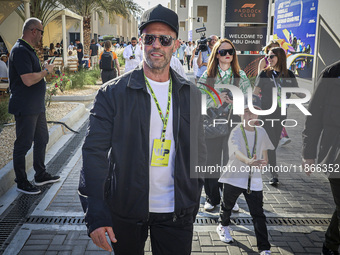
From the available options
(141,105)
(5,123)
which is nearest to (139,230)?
(141,105)

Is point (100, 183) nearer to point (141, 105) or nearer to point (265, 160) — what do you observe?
point (141, 105)

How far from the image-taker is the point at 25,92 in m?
5.00

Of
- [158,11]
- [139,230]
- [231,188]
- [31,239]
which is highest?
[158,11]

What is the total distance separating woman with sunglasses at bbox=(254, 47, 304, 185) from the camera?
5.81 m

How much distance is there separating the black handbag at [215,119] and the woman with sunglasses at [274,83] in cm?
164

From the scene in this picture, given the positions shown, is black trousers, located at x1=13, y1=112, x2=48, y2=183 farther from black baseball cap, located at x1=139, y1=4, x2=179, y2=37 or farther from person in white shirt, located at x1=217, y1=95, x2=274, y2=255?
black baseball cap, located at x1=139, y1=4, x2=179, y2=37

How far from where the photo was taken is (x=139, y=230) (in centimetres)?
233

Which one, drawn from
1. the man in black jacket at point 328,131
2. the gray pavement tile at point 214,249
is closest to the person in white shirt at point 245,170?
the gray pavement tile at point 214,249

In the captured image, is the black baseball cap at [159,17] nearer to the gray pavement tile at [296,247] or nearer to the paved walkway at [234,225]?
the paved walkway at [234,225]

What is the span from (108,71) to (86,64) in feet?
35.0

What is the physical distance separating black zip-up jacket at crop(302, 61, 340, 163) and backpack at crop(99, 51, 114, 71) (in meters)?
9.81

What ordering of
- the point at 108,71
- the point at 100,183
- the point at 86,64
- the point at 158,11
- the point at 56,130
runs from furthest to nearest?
1. the point at 86,64
2. the point at 108,71
3. the point at 56,130
4. the point at 158,11
5. the point at 100,183

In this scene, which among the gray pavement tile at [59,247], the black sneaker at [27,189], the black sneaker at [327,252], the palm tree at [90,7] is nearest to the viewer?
the black sneaker at [327,252]

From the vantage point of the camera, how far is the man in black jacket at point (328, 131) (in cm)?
305
